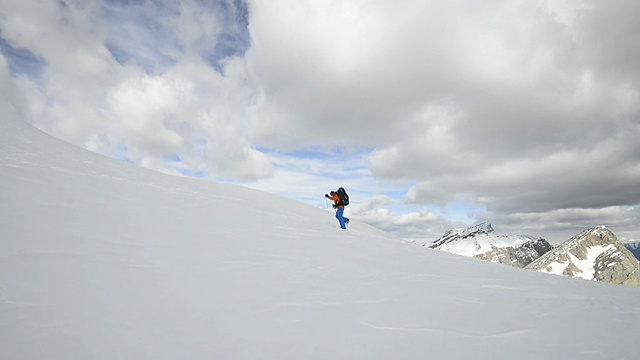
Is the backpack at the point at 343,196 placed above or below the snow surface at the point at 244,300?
above

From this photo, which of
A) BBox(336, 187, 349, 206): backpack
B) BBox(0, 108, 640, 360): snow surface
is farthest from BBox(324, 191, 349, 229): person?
BBox(0, 108, 640, 360): snow surface

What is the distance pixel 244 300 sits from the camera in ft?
13.2

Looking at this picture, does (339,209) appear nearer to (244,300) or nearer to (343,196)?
(343,196)

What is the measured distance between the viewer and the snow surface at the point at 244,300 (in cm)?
293

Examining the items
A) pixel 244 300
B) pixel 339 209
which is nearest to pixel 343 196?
pixel 339 209

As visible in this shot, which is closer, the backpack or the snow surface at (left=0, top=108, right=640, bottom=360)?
the snow surface at (left=0, top=108, right=640, bottom=360)

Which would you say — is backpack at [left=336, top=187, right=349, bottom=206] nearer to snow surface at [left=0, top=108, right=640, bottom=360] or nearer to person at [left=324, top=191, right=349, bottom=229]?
person at [left=324, top=191, right=349, bottom=229]

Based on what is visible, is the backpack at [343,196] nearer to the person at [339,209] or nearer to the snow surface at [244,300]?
the person at [339,209]

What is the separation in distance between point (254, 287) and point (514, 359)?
3.27 meters

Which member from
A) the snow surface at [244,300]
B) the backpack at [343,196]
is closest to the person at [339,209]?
the backpack at [343,196]

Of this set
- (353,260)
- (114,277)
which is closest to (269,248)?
(353,260)

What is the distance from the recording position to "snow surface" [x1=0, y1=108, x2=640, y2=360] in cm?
293

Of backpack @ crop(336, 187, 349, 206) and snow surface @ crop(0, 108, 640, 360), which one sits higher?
backpack @ crop(336, 187, 349, 206)

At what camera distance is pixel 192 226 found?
26.1ft
